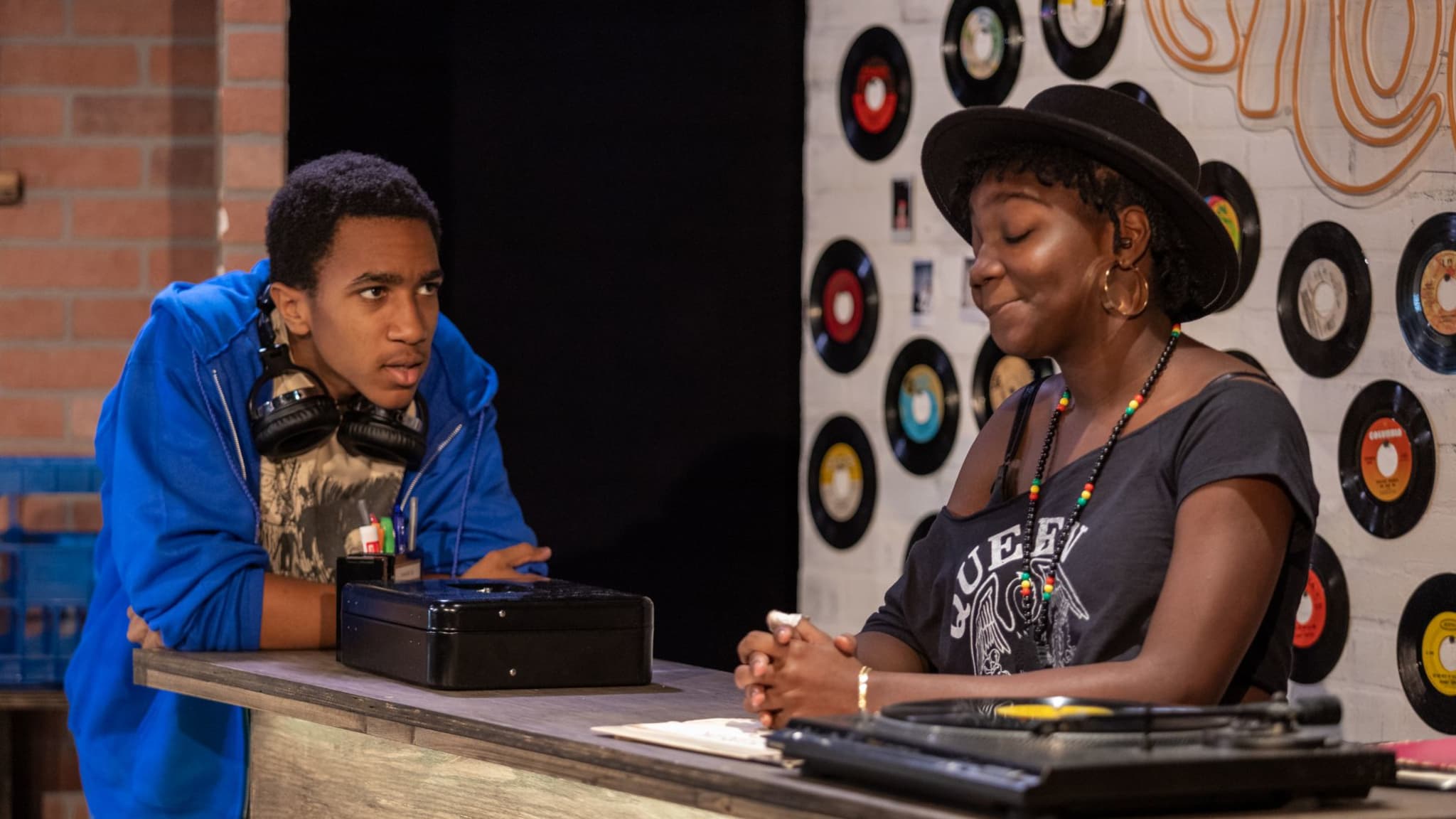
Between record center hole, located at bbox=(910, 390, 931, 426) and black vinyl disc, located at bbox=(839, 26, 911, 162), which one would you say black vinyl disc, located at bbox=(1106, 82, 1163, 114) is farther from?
record center hole, located at bbox=(910, 390, 931, 426)

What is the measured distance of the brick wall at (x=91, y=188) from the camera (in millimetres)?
4273

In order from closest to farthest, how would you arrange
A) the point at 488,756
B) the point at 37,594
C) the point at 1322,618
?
the point at 488,756
the point at 1322,618
the point at 37,594

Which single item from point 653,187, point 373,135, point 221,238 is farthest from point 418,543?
point 653,187

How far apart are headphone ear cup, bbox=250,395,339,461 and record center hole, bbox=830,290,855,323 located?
1.96 m

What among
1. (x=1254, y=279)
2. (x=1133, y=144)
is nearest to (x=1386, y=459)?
(x=1254, y=279)

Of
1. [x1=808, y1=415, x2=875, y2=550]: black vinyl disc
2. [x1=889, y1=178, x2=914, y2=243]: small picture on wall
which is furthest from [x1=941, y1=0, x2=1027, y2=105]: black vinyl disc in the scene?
[x1=808, y1=415, x2=875, y2=550]: black vinyl disc

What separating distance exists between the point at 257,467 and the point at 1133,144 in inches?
58.4

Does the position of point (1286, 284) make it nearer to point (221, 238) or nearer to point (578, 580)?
point (578, 580)

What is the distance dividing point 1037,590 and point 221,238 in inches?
87.8

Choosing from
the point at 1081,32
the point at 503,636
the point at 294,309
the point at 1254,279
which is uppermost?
the point at 1081,32

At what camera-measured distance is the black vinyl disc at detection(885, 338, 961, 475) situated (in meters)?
4.32

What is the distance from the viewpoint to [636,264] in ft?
14.7

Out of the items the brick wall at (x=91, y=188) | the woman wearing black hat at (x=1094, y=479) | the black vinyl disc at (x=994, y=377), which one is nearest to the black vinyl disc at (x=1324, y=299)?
the black vinyl disc at (x=994, y=377)

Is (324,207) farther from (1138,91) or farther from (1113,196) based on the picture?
(1138,91)
